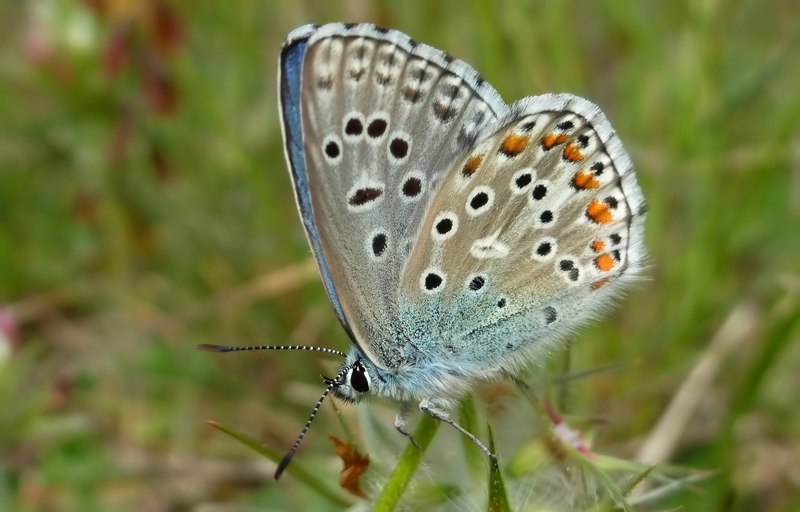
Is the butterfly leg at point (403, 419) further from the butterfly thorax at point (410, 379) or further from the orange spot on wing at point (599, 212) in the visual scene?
the orange spot on wing at point (599, 212)

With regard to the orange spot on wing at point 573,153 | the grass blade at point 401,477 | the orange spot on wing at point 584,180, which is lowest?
the grass blade at point 401,477

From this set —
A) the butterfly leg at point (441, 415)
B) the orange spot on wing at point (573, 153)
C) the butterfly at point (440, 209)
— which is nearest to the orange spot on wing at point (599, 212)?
the butterfly at point (440, 209)

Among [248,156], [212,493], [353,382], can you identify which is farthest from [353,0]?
[353,382]

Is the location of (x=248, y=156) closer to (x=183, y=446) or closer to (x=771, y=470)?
(x=183, y=446)

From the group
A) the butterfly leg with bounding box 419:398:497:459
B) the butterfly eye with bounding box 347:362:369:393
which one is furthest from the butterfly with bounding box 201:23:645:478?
the butterfly leg with bounding box 419:398:497:459

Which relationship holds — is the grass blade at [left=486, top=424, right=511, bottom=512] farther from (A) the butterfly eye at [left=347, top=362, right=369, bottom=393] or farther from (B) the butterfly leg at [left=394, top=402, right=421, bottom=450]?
(A) the butterfly eye at [left=347, top=362, right=369, bottom=393]

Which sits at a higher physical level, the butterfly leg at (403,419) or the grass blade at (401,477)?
the butterfly leg at (403,419)
